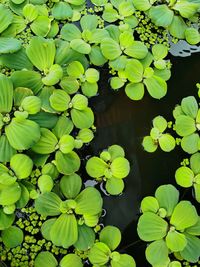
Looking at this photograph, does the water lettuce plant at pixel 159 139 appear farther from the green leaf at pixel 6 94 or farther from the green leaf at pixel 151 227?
the green leaf at pixel 6 94

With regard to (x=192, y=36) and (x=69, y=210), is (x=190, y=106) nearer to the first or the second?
(x=192, y=36)

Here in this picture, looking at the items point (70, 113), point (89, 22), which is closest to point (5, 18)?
point (89, 22)

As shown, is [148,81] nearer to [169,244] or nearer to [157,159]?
[157,159]

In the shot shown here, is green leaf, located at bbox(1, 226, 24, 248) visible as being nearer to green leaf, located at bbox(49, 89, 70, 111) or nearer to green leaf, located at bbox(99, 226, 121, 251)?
green leaf, located at bbox(99, 226, 121, 251)

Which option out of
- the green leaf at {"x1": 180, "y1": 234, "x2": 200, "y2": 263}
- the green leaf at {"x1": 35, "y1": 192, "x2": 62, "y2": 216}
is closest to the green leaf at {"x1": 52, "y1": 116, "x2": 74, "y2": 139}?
the green leaf at {"x1": 35, "y1": 192, "x2": 62, "y2": 216}

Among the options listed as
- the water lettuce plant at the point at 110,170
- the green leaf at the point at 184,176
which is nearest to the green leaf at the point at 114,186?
the water lettuce plant at the point at 110,170
